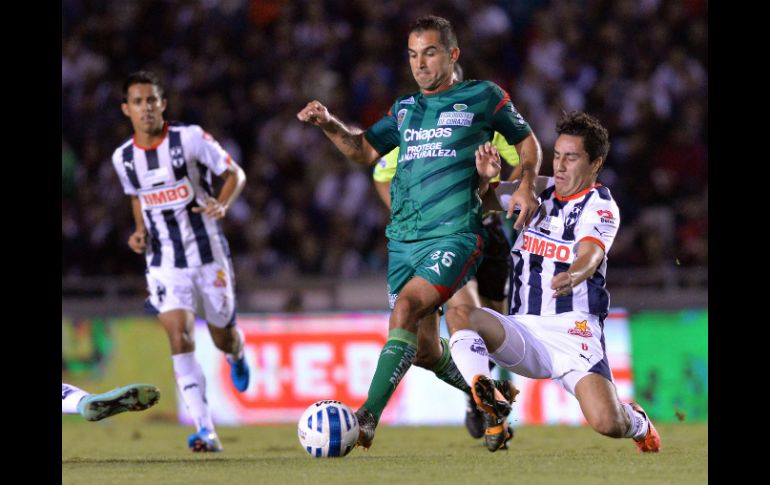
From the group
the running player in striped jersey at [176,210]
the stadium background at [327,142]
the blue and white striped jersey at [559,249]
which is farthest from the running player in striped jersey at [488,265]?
the stadium background at [327,142]

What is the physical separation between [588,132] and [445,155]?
795 millimetres

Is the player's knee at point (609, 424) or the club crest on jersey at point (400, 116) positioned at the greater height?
the club crest on jersey at point (400, 116)

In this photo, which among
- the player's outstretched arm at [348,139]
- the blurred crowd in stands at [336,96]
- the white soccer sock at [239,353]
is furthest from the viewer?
the blurred crowd in stands at [336,96]

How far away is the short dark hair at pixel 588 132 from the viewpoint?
6.62 m

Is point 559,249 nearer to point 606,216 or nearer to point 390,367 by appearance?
point 606,216

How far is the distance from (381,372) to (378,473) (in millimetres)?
666

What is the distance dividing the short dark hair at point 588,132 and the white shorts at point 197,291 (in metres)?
2.87

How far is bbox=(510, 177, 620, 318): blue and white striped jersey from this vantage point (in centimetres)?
648

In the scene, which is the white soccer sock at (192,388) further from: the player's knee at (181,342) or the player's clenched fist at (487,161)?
the player's clenched fist at (487,161)

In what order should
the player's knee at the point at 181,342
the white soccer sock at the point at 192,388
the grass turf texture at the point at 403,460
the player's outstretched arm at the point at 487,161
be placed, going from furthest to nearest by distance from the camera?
the player's knee at the point at 181,342 → the white soccer sock at the point at 192,388 → the player's outstretched arm at the point at 487,161 → the grass turf texture at the point at 403,460

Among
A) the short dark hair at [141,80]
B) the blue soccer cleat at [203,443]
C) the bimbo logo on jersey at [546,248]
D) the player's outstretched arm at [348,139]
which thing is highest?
the short dark hair at [141,80]

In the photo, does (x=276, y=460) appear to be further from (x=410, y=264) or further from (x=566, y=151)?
(x=566, y=151)

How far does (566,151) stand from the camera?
6.65 m
